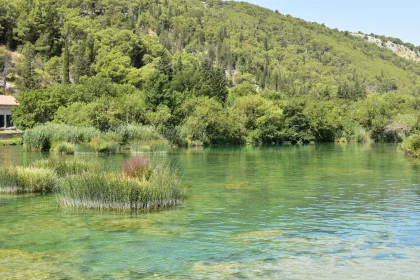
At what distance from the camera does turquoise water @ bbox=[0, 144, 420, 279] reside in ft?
43.9

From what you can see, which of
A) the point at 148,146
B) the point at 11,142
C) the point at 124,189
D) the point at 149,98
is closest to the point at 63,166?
the point at 124,189

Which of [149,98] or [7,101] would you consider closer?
[149,98]

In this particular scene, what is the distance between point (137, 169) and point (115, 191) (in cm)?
277

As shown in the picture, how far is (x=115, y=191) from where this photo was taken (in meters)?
20.8

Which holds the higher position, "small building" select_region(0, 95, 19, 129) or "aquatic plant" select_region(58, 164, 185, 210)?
"small building" select_region(0, 95, 19, 129)

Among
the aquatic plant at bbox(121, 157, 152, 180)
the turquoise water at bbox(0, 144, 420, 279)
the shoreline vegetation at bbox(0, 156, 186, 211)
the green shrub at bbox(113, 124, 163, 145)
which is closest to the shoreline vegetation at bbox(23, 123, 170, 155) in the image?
the green shrub at bbox(113, 124, 163, 145)

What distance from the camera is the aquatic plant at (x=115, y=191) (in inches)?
816

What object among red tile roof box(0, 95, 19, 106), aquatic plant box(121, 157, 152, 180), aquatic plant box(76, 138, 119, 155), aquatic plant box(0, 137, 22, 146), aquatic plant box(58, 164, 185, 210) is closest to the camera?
aquatic plant box(58, 164, 185, 210)

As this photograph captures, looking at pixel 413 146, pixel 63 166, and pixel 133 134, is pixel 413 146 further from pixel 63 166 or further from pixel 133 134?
pixel 63 166

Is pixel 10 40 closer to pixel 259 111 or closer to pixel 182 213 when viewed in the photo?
pixel 259 111

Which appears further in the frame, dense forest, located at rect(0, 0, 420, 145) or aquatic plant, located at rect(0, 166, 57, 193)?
dense forest, located at rect(0, 0, 420, 145)

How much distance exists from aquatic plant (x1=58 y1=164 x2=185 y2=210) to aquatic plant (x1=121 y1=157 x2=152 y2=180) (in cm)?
108

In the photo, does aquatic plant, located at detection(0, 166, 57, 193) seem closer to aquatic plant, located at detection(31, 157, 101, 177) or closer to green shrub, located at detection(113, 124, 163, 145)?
aquatic plant, located at detection(31, 157, 101, 177)

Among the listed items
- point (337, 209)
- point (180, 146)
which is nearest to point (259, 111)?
point (180, 146)
